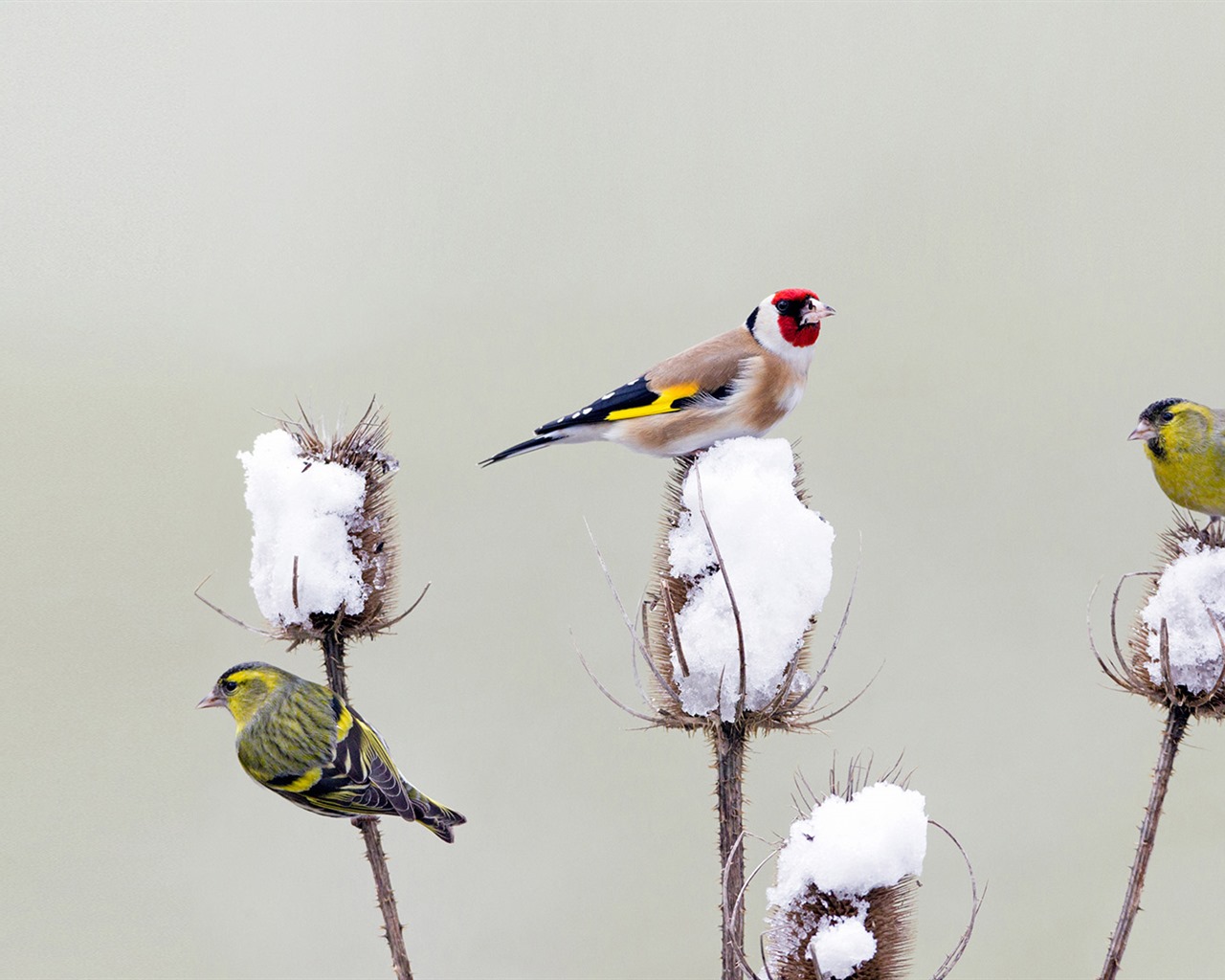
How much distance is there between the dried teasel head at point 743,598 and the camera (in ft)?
11.1

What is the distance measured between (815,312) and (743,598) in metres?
1.28

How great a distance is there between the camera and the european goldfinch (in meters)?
4.18

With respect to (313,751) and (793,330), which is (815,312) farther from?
(313,751)

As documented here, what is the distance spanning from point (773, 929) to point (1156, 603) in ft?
5.49

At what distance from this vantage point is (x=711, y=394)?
4.29 m

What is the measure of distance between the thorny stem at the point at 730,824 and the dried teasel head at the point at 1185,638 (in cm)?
125

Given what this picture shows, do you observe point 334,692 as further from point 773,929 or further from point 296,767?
point 773,929

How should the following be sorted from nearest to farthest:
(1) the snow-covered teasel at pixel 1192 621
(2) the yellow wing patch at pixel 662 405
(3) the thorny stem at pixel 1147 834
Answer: (3) the thorny stem at pixel 1147 834, (1) the snow-covered teasel at pixel 1192 621, (2) the yellow wing patch at pixel 662 405

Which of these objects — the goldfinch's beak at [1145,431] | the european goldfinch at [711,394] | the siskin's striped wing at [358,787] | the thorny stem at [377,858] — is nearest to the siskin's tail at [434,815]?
the siskin's striped wing at [358,787]

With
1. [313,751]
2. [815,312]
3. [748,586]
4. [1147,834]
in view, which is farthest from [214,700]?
[1147,834]

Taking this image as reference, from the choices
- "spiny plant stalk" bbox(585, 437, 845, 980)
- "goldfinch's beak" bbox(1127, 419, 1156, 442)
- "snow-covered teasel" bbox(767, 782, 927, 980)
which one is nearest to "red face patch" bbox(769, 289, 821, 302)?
"spiny plant stalk" bbox(585, 437, 845, 980)

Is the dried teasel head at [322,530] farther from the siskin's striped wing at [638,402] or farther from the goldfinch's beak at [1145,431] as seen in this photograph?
the goldfinch's beak at [1145,431]

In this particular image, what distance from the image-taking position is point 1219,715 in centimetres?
362

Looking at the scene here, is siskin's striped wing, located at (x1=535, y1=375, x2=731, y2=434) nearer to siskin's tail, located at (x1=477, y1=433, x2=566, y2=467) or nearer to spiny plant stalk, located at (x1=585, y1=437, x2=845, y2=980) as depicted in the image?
siskin's tail, located at (x1=477, y1=433, x2=566, y2=467)
